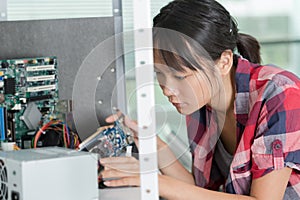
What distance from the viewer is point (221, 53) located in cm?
134

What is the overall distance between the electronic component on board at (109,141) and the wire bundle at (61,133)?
0.04m

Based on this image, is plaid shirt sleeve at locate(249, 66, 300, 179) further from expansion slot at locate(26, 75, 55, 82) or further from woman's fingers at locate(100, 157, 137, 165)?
expansion slot at locate(26, 75, 55, 82)

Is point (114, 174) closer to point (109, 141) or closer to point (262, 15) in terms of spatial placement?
point (109, 141)

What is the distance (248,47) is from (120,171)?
0.55 metres

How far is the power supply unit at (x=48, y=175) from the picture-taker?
998 mm

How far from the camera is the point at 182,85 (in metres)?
1.31

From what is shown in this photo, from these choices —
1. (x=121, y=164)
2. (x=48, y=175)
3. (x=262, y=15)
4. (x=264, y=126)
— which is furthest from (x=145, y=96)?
(x=262, y=15)

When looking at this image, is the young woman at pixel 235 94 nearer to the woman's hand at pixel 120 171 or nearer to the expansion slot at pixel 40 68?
the woman's hand at pixel 120 171

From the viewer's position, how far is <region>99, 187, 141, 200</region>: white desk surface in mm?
1206

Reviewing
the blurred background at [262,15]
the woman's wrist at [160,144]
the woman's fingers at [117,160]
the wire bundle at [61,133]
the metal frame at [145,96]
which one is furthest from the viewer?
the blurred background at [262,15]

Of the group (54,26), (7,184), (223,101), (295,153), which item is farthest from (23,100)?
(295,153)

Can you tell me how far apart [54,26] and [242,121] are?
53 cm

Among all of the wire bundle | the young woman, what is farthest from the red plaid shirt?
the wire bundle

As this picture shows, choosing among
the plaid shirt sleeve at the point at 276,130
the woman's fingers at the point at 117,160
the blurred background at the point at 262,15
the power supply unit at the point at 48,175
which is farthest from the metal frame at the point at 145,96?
the blurred background at the point at 262,15
